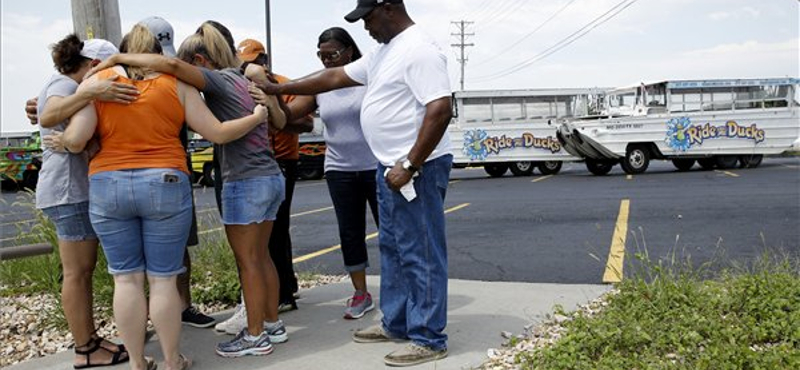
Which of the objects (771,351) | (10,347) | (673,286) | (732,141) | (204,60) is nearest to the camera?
(771,351)

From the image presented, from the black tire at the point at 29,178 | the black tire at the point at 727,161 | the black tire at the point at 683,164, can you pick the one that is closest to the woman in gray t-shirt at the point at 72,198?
the black tire at the point at 683,164

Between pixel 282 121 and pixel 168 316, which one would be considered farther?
pixel 282 121

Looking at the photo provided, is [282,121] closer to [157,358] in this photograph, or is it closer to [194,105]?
[194,105]

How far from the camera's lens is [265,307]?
3717mm

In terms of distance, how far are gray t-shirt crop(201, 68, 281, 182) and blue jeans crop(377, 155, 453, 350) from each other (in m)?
0.59

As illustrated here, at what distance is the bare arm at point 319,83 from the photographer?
3.78 m

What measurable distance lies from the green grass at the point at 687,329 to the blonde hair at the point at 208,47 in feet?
6.64

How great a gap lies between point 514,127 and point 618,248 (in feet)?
41.9

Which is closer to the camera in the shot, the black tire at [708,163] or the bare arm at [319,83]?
the bare arm at [319,83]

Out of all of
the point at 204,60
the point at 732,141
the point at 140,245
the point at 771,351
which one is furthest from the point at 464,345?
the point at 732,141

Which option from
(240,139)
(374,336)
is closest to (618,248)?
(374,336)

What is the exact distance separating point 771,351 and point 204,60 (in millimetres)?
2874

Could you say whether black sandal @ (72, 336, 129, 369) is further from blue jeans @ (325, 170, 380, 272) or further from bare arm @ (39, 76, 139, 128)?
blue jeans @ (325, 170, 380, 272)

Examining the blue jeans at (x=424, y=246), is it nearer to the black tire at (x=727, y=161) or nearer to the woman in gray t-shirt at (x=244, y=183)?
the woman in gray t-shirt at (x=244, y=183)
